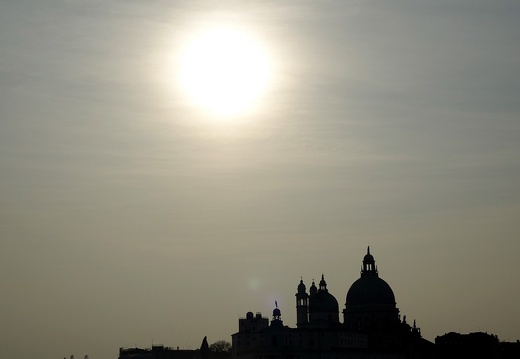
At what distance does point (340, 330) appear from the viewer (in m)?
148

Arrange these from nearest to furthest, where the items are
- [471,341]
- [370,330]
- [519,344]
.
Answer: [370,330] → [471,341] → [519,344]

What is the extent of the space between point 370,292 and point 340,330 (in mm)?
13964

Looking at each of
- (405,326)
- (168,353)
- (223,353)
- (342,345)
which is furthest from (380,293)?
(168,353)

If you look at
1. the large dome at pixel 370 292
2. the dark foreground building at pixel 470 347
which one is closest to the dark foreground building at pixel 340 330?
the large dome at pixel 370 292

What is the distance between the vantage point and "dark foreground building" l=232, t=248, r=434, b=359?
480 ft

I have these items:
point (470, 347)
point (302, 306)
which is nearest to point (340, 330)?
point (302, 306)

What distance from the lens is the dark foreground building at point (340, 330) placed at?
146 metres

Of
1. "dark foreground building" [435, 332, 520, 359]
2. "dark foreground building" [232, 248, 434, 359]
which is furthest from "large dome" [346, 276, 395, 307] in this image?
"dark foreground building" [435, 332, 520, 359]

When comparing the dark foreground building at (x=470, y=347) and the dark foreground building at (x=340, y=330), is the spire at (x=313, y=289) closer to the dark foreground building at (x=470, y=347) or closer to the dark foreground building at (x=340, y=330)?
the dark foreground building at (x=340, y=330)

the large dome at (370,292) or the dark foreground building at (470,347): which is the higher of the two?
the large dome at (370,292)

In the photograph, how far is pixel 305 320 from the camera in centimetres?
15875

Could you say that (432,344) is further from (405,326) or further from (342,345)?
(342,345)

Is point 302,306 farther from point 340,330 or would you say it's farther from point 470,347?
point 470,347

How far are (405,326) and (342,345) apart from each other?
620 inches
